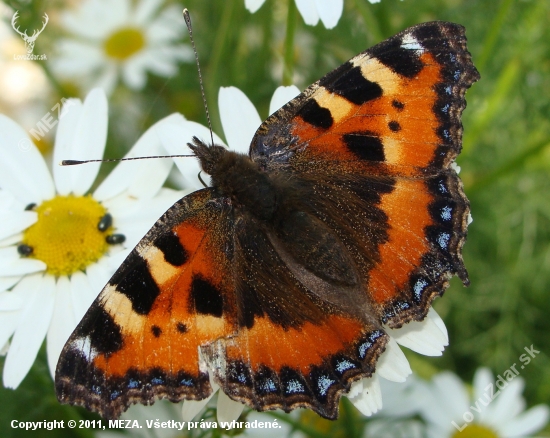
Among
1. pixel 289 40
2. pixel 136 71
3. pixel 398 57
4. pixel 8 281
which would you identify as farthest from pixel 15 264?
pixel 136 71

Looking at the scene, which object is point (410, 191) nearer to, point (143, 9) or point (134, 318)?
point (134, 318)

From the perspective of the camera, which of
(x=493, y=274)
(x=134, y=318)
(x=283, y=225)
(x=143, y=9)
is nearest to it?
(x=134, y=318)

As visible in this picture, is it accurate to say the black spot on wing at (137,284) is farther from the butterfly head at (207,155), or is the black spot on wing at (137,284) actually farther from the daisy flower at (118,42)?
the daisy flower at (118,42)

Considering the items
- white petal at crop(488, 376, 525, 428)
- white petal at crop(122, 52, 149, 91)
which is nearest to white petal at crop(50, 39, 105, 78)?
white petal at crop(122, 52, 149, 91)

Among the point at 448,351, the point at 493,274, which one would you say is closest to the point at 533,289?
the point at 493,274

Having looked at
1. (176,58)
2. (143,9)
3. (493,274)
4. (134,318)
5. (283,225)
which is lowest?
(134,318)

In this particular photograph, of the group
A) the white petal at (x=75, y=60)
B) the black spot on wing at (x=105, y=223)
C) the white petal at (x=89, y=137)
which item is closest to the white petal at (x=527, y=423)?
the black spot on wing at (x=105, y=223)

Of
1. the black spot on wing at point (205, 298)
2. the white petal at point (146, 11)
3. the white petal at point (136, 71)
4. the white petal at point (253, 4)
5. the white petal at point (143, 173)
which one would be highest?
the white petal at point (146, 11)
